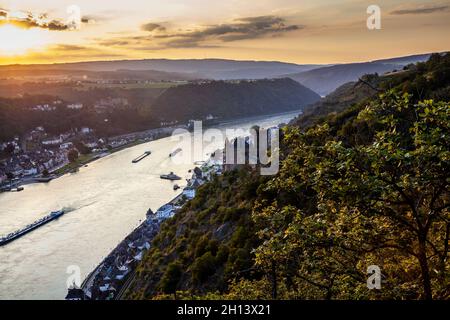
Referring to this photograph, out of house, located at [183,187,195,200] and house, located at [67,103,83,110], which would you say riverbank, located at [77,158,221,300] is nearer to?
house, located at [183,187,195,200]

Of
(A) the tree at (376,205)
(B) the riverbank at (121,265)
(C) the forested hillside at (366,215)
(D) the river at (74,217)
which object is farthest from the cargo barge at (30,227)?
(A) the tree at (376,205)

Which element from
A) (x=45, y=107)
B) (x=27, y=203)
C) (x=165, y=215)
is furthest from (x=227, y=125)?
(x=165, y=215)

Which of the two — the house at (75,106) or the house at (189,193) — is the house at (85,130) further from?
the house at (189,193)

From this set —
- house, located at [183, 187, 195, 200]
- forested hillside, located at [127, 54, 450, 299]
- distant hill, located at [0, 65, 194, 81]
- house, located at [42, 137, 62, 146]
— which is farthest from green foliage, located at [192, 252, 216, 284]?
distant hill, located at [0, 65, 194, 81]

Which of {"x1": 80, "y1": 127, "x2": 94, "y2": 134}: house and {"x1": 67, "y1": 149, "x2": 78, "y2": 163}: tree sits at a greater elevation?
{"x1": 80, "y1": 127, "x2": 94, "y2": 134}: house

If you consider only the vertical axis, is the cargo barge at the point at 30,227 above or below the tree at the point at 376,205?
below
